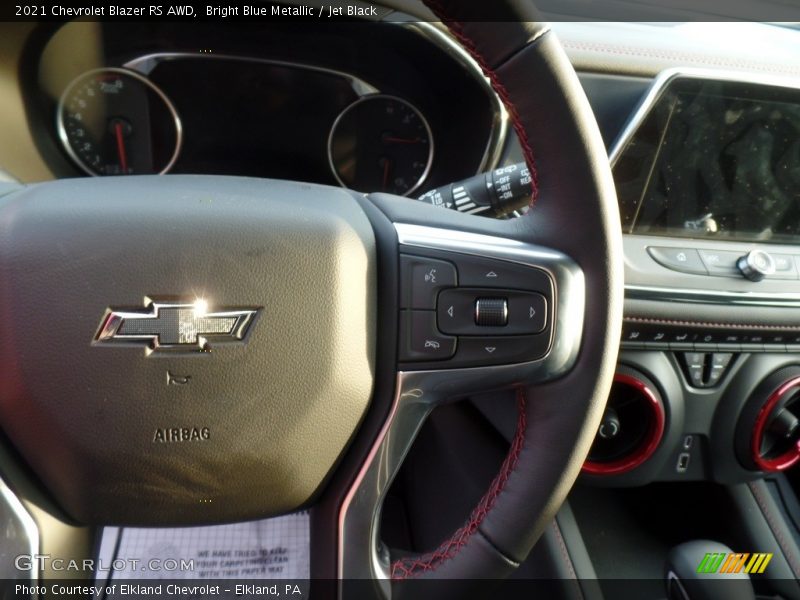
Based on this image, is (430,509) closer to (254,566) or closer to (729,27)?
(254,566)

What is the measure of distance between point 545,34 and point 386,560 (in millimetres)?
682

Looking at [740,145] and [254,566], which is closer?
[254,566]

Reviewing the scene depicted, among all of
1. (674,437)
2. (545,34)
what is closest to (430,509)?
(674,437)

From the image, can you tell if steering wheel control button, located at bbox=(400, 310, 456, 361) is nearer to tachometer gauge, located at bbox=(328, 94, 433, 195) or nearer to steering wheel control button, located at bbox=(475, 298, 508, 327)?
steering wheel control button, located at bbox=(475, 298, 508, 327)

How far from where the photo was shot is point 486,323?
0.85m

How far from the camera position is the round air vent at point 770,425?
58.3 inches

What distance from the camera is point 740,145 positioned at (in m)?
1.47

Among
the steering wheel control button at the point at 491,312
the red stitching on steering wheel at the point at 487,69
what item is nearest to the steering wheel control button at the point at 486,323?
the steering wheel control button at the point at 491,312

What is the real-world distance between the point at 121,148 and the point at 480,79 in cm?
90

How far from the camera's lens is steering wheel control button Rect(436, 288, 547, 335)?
85 cm

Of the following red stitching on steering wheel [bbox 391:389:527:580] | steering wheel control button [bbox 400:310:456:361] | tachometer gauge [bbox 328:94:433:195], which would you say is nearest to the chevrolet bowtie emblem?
steering wheel control button [bbox 400:310:456:361]

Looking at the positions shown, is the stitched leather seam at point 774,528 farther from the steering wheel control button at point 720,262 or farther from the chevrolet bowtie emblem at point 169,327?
the chevrolet bowtie emblem at point 169,327

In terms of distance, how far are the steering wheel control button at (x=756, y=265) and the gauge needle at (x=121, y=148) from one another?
4.70 feet

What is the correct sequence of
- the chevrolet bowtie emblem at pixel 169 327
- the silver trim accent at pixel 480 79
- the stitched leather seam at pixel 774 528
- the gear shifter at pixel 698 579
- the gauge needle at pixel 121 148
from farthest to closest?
the gauge needle at pixel 121 148, the stitched leather seam at pixel 774 528, the silver trim accent at pixel 480 79, the gear shifter at pixel 698 579, the chevrolet bowtie emblem at pixel 169 327
